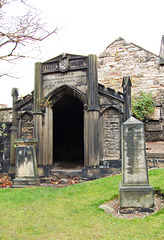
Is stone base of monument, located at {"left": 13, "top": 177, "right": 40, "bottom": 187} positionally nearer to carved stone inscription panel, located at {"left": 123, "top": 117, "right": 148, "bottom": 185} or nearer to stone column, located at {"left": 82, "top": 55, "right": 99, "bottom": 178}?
stone column, located at {"left": 82, "top": 55, "right": 99, "bottom": 178}

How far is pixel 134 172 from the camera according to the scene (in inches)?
201

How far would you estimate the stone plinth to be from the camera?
8.05 m

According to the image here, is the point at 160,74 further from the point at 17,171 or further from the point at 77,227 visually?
the point at 77,227

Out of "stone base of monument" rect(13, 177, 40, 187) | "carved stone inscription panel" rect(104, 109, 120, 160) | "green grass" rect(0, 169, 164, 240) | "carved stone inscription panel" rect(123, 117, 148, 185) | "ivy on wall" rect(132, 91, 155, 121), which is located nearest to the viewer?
"green grass" rect(0, 169, 164, 240)

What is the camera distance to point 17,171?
8.16 m

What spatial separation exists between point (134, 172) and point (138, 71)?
10.9 metres

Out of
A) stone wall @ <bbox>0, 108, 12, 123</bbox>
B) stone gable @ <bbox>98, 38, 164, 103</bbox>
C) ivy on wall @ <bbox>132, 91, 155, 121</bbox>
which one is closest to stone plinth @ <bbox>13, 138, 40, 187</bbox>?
ivy on wall @ <bbox>132, 91, 155, 121</bbox>

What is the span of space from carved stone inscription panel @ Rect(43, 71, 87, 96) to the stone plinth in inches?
120

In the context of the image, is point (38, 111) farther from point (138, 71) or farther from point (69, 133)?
point (138, 71)

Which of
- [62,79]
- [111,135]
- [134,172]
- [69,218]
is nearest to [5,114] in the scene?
[62,79]

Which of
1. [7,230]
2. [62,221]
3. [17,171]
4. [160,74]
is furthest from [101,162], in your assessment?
[160,74]

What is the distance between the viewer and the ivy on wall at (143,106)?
13.7 meters

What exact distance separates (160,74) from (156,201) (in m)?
10.7

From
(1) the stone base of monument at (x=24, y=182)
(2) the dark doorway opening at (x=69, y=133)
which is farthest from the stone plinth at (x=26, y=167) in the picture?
(2) the dark doorway opening at (x=69, y=133)
